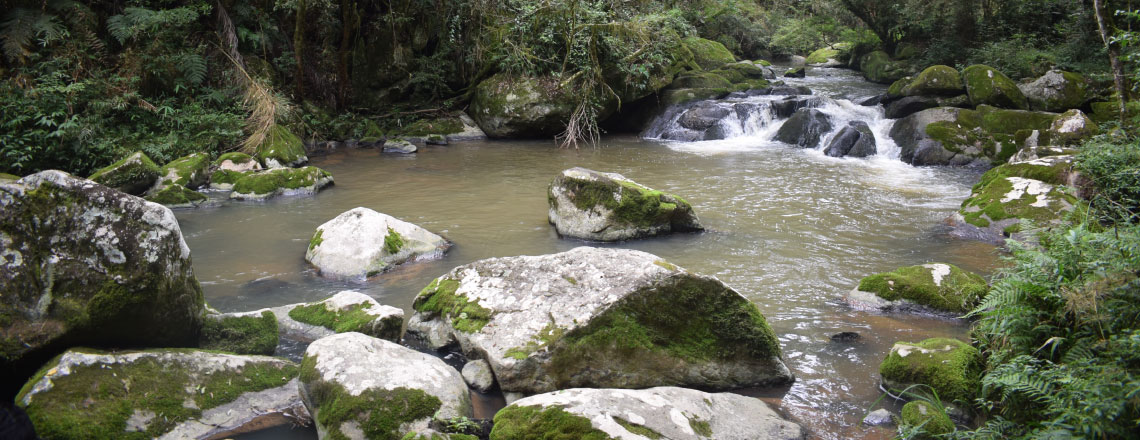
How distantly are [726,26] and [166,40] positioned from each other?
2304 cm

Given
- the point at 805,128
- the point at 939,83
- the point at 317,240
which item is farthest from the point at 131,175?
the point at 939,83

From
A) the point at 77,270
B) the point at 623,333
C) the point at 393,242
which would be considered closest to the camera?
the point at 77,270

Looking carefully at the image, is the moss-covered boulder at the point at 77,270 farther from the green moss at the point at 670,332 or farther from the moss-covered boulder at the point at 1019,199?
the moss-covered boulder at the point at 1019,199

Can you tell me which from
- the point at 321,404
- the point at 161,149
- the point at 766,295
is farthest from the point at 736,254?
the point at 161,149

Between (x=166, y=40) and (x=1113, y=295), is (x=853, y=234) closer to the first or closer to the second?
(x=1113, y=295)

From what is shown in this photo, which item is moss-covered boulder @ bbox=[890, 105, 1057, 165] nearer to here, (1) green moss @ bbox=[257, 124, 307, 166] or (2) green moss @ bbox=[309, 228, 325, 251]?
A: (2) green moss @ bbox=[309, 228, 325, 251]

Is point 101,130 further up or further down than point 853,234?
further up

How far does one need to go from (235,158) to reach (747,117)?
11.7 metres

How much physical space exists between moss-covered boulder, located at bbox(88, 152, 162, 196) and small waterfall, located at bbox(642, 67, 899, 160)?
37.1ft

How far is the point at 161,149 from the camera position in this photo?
11883 mm

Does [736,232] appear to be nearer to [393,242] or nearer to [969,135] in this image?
[393,242]

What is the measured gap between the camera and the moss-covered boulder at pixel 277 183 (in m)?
10.5

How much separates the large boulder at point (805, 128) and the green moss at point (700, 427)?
12481 mm

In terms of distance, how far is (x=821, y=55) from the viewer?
31.5m
